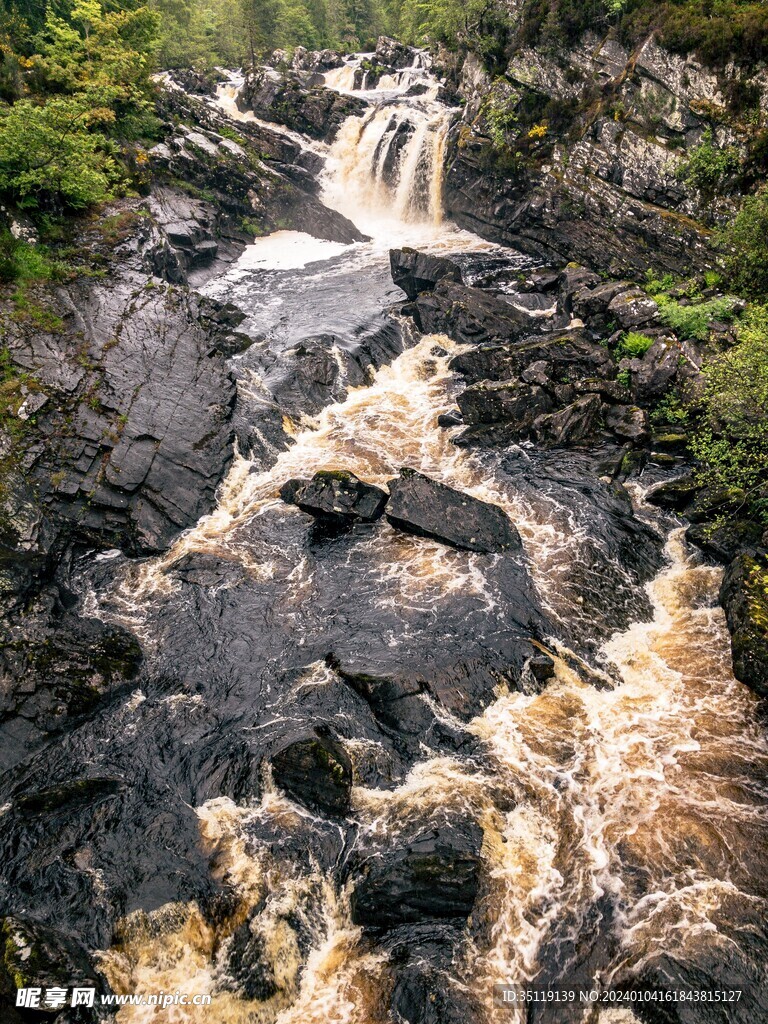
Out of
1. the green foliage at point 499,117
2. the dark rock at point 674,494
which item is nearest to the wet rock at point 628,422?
the dark rock at point 674,494

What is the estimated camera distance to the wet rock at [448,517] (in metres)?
18.2

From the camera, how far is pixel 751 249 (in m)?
24.6

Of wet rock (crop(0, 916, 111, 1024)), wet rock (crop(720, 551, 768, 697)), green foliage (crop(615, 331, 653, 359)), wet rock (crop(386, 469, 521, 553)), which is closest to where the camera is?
wet rock (crop(0, 916, 111, 1024))

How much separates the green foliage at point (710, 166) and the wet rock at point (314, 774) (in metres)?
32.1

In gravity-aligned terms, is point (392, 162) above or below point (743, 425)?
above

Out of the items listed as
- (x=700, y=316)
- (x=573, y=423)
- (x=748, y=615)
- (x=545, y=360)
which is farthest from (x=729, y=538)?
(x=700, y=316)

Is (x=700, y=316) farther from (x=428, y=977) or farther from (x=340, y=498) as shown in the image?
(x=428, y=977)

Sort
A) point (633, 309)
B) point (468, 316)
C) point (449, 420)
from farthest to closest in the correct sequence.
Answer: point (468, 316) < point (633, 309) < point (449, 420)

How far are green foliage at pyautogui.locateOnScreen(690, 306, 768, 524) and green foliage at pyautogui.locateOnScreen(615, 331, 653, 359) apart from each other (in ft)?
18.2

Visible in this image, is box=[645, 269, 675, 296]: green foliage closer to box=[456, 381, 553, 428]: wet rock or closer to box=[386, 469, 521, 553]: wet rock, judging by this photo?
box=[456, 381, 553, 428]: wet rock

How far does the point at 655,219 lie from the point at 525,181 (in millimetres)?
9822

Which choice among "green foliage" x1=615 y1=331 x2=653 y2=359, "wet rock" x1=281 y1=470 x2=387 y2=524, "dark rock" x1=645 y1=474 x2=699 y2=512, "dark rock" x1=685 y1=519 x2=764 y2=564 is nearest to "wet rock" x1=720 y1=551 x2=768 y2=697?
"dark rock" x1=685 y1=519 x2=764 y2=564

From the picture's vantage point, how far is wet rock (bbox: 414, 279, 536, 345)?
27.9m

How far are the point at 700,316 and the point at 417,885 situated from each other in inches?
941
